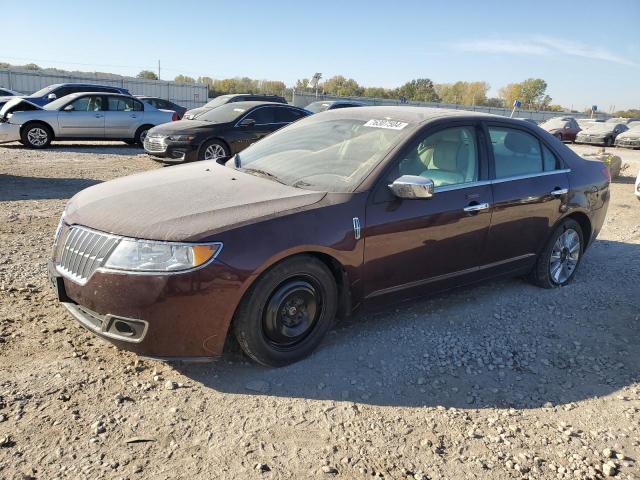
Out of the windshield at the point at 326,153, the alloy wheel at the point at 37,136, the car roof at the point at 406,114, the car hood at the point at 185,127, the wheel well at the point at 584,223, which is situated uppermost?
the car roof at the point at 406,114

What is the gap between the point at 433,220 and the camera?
3846 mm

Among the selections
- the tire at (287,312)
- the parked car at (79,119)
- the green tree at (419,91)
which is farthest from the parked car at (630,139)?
the green tree at (419,91)

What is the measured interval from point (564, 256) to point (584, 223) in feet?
1.40

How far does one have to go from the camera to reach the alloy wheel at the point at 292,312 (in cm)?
322

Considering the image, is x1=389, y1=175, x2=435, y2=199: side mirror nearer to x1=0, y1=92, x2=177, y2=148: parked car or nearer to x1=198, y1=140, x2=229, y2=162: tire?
x1=198, y1=140, x2=229, y2=162: tire

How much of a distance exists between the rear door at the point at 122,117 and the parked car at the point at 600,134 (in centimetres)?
2403

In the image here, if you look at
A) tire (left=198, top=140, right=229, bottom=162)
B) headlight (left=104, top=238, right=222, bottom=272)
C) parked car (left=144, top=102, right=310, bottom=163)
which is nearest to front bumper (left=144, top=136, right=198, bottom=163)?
parked car (left=144, top=102, right=310, bottom=163)

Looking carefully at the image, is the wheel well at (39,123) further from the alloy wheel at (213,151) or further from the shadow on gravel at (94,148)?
the alloy wheel at (213,151)

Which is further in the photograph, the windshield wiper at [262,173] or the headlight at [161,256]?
the windshield wiper at [262,173]

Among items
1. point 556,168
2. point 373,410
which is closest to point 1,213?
point 373,410

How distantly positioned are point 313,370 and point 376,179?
4.43ft

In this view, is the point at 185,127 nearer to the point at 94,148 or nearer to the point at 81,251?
the point at 94,148

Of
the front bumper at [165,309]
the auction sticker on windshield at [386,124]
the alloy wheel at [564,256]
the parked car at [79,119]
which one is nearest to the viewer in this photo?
the front bumper at [165,309]

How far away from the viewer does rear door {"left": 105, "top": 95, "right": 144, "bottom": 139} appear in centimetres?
1448
